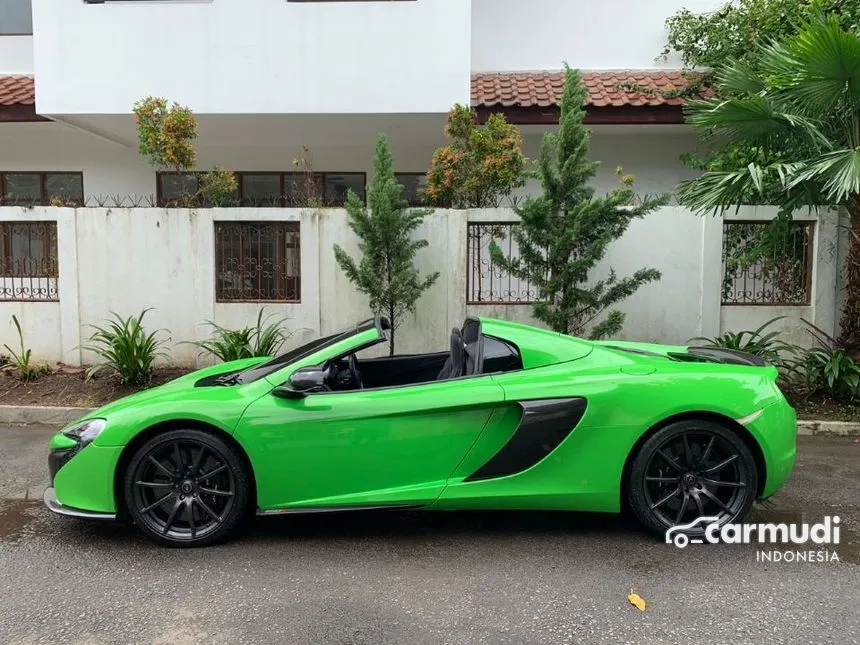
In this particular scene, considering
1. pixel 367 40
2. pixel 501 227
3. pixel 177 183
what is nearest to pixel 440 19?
pixel 367 40

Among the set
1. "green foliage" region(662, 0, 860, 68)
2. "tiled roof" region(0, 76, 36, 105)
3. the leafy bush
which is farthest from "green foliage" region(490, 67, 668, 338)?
"tiled roof" region(0, 76, 36, 105)

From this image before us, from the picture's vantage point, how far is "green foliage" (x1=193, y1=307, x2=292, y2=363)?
7324mm

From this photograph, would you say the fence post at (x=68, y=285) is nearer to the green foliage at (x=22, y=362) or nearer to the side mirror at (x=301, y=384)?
the green foliage at (x=22, y=362)

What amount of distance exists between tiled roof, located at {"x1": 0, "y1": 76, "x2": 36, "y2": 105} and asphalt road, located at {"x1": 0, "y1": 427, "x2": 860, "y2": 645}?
7.75 meters

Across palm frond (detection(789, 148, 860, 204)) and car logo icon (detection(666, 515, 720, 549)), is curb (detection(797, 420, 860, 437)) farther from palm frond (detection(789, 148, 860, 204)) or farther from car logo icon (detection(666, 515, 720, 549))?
car logo icon (detection(666, 515, 720, 549))

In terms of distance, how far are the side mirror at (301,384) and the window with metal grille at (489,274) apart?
14.6ft

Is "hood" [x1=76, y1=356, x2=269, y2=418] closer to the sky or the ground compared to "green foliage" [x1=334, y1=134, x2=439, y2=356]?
closer to the ground

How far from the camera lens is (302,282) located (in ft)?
25.6

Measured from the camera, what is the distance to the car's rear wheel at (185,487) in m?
3.47

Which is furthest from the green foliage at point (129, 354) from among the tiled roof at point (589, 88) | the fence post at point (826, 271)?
the fence post at point (826, 271)

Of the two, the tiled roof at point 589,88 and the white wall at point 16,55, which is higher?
the white wall at point 16,55

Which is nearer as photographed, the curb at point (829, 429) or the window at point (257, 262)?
the curb at point (829, 429)

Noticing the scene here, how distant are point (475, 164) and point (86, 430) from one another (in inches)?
209

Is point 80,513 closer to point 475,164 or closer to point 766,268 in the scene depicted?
point 475,164
